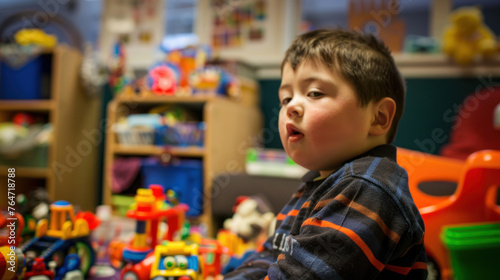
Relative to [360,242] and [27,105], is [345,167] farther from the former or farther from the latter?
[27,105]

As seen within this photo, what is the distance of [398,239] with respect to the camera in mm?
472

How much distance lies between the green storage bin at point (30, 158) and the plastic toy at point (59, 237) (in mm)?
1062

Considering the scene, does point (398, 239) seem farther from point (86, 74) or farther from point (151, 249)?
point (86, 74)

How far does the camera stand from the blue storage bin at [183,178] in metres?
1.62

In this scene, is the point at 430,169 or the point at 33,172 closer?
the point at 430,169

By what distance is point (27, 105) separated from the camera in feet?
6.15

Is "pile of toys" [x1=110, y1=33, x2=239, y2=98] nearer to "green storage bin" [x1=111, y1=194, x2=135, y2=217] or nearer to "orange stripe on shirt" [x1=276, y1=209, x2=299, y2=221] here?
"green storage bin" [x1=111, y1=194, x2=135, y2=217]

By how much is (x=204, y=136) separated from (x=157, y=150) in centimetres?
23

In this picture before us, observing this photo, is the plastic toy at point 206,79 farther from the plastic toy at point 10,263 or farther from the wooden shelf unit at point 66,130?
the plastic toy at point 10,263

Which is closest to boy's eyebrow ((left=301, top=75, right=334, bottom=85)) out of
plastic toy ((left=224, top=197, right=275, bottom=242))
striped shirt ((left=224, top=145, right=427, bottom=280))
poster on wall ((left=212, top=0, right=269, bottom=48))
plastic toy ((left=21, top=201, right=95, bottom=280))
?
striped shirt ((left=224, top=145, right=427, bottom=280))

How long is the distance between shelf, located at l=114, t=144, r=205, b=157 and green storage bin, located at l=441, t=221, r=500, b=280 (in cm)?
107

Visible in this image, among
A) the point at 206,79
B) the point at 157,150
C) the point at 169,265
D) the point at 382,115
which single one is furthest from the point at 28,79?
the point at 382,115

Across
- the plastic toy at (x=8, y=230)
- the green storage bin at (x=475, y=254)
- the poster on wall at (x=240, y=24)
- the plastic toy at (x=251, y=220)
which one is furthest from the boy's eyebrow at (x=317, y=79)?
the poster on wall at (x=240, y=24)

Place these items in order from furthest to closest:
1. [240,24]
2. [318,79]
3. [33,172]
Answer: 1. [240,24]
2. [33,172]
3. [318,79]
